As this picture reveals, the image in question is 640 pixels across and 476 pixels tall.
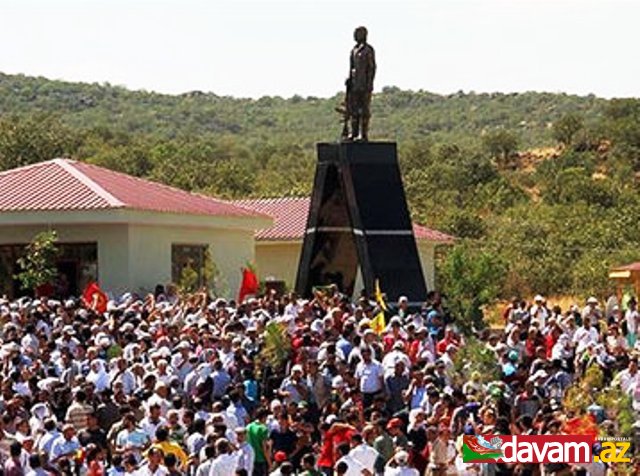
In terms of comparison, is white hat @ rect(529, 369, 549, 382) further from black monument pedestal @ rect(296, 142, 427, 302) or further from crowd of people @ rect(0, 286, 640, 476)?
black monument pedestal @ rect(296, 142, 427, 302)

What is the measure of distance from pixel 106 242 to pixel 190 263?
2.80 meters

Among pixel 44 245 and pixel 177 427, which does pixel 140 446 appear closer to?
pixel 177 427

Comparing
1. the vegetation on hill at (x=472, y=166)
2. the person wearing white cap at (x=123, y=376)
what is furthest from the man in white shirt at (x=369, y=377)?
the vegetation on hill at (x=472, y=166)

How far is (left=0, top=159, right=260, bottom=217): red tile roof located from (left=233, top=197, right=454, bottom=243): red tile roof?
3.99 metres

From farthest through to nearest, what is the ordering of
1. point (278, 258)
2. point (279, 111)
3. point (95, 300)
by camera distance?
point (279, 111) → point (278, 258) → point (95, 300)

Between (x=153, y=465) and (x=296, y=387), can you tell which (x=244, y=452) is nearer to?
(x=153, y=465)

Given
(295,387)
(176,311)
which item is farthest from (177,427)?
(176,311)

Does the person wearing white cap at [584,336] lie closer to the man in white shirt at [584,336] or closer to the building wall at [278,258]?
the man in white shirt at [584,336]

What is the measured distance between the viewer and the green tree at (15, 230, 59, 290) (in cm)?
3438

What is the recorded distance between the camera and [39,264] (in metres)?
34.4

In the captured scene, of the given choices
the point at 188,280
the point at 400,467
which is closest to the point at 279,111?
the point at 188,280

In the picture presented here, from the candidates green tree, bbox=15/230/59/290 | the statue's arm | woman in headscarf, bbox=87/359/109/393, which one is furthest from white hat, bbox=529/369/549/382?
green tree, bbox=15/230/59/290

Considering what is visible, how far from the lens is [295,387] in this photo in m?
21.2

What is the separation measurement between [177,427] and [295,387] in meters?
2.56
